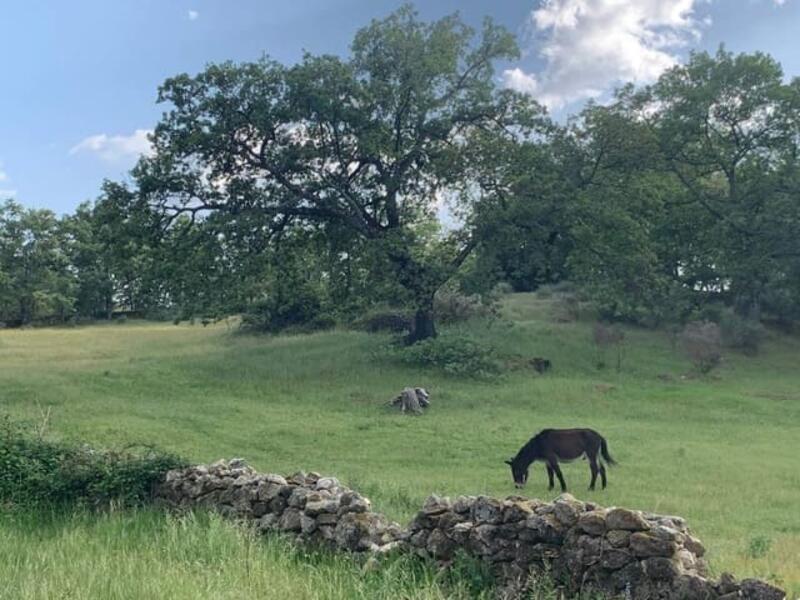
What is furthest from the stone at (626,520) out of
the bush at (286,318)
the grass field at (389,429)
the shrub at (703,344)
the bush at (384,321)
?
the bush at (286,318)

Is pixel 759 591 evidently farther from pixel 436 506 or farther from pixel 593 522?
pixel 436 506

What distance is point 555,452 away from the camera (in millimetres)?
13953

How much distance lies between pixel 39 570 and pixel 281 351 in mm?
27033

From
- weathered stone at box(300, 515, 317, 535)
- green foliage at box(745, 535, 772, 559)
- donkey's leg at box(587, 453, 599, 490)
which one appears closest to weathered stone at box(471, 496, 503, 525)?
weathered stone at box(300, 515, 317, 535)

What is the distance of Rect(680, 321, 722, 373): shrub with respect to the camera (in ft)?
109

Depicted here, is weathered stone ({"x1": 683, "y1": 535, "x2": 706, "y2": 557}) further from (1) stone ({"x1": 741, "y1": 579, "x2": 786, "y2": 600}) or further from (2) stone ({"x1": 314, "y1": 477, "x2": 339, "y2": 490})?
(2) stone ({"x1": 314, "y1": 477, "x2": 339, "y2": 490})

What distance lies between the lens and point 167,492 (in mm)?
10336

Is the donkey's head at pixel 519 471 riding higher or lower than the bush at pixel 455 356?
lower

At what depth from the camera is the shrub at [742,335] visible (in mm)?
37469

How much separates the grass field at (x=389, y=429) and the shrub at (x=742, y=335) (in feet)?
2.73

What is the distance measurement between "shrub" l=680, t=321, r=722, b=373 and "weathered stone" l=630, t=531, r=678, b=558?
2809 cm

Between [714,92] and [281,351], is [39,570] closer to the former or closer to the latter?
[281,351]

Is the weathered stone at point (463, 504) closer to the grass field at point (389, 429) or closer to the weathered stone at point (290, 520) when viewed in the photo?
the grass field at point (389, 429)

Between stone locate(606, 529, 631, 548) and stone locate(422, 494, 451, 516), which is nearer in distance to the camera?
stone locate(606, 529, 631, 548)
